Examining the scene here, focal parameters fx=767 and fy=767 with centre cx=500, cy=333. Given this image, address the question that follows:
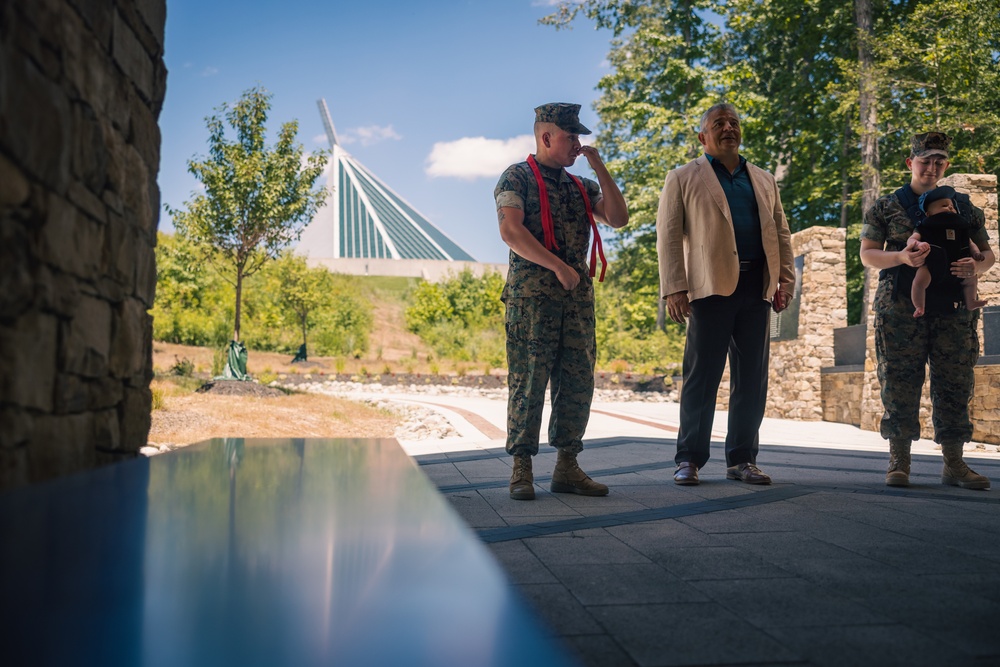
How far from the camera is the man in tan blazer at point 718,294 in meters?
3.78

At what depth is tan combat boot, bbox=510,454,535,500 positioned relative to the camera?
330 cm

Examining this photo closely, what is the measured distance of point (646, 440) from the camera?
6621 mm

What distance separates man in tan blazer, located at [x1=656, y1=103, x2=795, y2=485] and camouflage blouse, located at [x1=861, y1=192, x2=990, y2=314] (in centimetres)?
47

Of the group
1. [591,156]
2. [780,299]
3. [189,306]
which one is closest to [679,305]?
[780,299]

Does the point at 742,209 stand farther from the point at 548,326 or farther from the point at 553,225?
the point at 548,326

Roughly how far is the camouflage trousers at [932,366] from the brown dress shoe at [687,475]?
99 cm

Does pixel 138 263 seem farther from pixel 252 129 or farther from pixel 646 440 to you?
pixel 252 129

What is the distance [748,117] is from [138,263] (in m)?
17.0

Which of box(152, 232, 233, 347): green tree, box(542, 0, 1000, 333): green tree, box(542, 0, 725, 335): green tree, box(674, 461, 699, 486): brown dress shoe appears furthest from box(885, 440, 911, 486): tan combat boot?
box(152, 232, 233, 347): green tree

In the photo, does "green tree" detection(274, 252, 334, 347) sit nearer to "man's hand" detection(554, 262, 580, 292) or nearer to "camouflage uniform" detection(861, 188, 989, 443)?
"man's hand" detection(554, 262, 580, 292)

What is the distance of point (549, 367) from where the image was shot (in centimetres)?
342

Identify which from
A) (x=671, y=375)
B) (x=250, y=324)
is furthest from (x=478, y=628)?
(x=250, y=324)

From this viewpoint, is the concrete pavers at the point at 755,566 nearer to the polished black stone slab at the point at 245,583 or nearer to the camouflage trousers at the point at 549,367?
the polished black stone slab at the point at 245,583

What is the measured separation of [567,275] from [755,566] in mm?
1593
